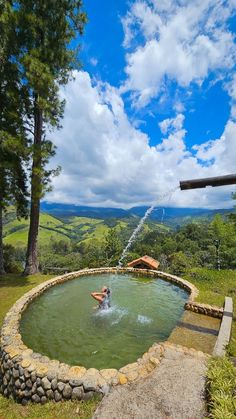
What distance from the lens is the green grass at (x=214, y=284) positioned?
984cm

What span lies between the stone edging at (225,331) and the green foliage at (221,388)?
0.89 meters

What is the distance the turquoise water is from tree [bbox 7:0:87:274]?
15.9 ft

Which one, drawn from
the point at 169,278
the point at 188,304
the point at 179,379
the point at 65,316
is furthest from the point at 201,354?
the point at 169,278

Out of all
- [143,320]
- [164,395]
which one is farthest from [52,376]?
[143,320]

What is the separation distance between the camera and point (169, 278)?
1430 centimetres

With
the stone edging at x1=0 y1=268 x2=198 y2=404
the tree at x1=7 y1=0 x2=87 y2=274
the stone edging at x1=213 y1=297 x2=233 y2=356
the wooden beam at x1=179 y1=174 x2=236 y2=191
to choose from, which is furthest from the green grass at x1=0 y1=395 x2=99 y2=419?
the tree at x1=7 y1=0 x2=87 y2=274

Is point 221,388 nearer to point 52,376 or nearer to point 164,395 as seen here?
point 164,395

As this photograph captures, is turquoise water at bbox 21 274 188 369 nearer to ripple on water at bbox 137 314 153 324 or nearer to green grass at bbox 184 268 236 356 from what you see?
ripple on water at bbox 137 314 153 324

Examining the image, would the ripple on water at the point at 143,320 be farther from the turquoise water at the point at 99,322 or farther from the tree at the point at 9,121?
the tree at the point at 9,121

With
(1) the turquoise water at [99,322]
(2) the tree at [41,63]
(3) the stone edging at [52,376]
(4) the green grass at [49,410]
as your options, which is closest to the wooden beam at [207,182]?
(3) the stone edging at [52,376]

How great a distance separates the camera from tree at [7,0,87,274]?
36.9ft

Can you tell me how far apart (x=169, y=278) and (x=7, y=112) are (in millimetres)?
13753

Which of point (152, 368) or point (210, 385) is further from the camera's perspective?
point (152, 368)

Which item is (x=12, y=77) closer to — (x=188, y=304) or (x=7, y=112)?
(x=7, y=112)
